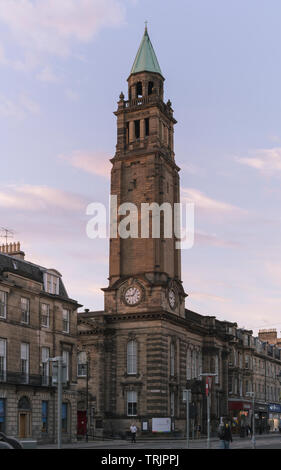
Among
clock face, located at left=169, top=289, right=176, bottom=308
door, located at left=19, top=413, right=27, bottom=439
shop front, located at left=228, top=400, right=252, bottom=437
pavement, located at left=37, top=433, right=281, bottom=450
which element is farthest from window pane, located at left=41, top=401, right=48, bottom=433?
shop front, located at left=228, top=400, right=252, bottom=437

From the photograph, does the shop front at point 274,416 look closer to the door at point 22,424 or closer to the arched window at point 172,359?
the arched window at point 172,359

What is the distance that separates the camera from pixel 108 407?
75500 millimetres

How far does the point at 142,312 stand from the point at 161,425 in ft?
39.3

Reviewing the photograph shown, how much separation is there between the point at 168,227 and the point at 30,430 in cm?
3307

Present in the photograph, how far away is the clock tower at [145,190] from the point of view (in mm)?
76688

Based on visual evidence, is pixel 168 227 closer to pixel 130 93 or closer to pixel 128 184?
pixel 128 184

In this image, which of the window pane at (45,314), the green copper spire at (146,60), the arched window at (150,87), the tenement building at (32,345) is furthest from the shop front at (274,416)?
the window pane at (45,314)

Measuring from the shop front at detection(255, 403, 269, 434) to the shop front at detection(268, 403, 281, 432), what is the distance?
2.26m

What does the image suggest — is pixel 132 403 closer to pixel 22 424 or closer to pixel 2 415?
pixel 22 424

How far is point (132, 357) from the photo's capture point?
75.6 metres

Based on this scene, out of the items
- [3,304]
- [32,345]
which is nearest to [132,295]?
[32,345]
